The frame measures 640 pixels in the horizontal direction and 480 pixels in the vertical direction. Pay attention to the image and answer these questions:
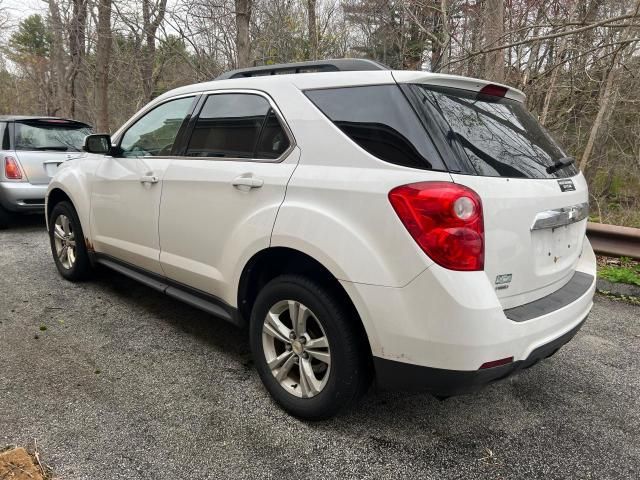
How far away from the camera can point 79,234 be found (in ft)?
13.9

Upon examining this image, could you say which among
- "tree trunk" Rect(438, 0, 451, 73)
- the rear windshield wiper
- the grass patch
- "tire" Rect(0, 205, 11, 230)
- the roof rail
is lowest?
the grass patch

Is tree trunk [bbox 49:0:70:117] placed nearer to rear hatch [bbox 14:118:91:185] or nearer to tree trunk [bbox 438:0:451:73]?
rear hatch [bbox 14:118:91:185]

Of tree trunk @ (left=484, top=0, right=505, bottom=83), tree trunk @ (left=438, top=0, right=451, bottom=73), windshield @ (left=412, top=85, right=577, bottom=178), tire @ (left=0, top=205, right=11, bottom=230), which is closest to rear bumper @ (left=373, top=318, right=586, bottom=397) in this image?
windshield @ (left=412, top=85, right=577, bottom=178)

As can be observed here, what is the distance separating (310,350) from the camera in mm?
2365

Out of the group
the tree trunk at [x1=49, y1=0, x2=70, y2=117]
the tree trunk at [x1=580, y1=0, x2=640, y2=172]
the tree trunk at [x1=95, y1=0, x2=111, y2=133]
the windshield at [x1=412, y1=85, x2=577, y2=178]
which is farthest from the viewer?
the tree trunk at [x1=49, y1=0, x2=70, y2=117]

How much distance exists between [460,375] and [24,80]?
981 inches

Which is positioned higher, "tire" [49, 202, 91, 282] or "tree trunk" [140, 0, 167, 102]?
"tree trunk" [140, 0, 167, 102]

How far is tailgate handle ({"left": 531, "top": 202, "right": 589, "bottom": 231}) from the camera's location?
213 cm

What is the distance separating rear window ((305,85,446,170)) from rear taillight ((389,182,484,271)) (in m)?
0.14

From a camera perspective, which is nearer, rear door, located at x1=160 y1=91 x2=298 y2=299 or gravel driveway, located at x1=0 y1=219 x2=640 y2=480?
gravel driveway, located at x1=0 y1=219 x2=640 y2=480

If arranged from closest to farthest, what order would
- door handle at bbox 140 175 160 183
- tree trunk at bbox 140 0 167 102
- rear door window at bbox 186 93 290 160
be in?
rear door window at bbox 186 93 290 160 → door handle at bbox 140 175 160 183 → tree trunk at bbox 140 0 167 102

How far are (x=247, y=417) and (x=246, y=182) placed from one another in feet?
4.11

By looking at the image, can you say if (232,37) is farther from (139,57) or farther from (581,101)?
(581,101)

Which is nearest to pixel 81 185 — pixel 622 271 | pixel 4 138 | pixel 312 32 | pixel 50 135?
pixel 4 138
